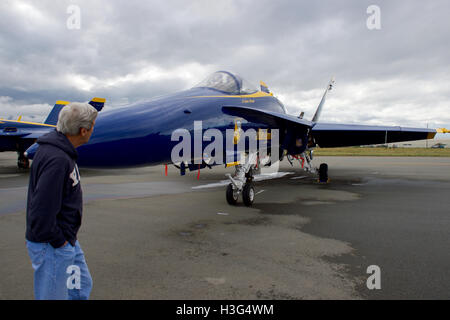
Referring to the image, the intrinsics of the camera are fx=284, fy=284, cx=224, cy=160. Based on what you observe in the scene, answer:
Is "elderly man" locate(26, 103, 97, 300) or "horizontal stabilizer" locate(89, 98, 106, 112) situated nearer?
"elderly man" locate(26, 103, 97, 300)

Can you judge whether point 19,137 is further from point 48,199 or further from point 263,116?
point 48,199

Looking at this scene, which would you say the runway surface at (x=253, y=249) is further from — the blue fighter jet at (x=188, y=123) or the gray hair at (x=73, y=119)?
the gray hair at (x=73, y=119)

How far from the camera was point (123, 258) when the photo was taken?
3.60m

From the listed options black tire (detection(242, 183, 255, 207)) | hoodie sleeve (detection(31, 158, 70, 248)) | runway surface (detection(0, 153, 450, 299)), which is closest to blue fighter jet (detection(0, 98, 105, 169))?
runway surface (detection(0, 153, 450, 299))

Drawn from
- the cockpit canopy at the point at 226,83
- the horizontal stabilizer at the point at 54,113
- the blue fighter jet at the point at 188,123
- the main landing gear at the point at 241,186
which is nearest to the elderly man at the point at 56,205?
the blue fighter jet at the point at 188,123

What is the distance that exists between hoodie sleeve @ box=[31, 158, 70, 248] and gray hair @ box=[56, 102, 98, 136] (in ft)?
0.79

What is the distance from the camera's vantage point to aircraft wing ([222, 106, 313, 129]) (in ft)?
19.0

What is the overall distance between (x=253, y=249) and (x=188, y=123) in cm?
223

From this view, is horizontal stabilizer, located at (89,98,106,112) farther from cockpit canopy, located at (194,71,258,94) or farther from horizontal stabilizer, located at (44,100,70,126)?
cockpit canopy, located at (194,71,258,94)

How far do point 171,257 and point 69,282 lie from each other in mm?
1792

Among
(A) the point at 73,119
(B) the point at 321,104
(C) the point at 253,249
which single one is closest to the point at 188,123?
(C) the point at 253,249

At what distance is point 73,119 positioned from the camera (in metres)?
1.80
